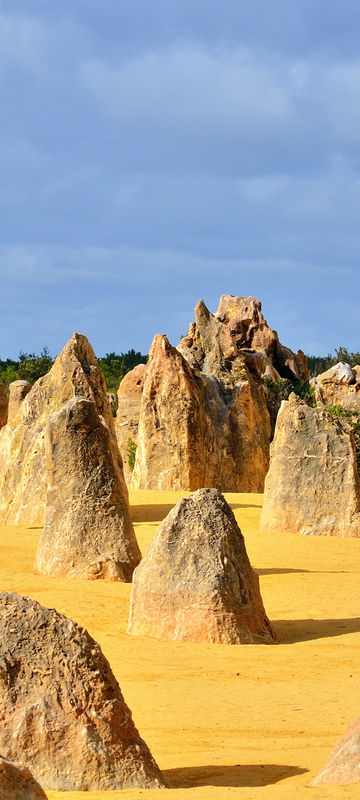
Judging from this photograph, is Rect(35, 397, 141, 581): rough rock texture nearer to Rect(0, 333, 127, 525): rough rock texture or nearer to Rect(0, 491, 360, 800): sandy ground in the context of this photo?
Rect(0, 491, 360, 800): sandy ground

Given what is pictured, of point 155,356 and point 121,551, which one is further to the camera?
point 155,356

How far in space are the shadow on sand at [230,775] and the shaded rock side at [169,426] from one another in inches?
693

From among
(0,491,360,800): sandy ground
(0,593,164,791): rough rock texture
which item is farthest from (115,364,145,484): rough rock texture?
(0,593,164,791): rough rock texture

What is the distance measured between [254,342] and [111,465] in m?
22.0

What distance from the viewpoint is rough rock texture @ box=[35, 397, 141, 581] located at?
12.1 meters

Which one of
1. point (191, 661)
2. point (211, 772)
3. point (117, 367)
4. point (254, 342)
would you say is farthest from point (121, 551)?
point (117, 367)

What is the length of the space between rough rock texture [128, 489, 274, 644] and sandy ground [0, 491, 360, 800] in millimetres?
211

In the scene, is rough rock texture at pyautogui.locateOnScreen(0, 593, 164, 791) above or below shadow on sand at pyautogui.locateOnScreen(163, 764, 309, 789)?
above

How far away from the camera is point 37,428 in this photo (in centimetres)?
1856

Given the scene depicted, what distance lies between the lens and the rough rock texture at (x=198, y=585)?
8977 mm

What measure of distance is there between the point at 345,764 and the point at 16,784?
1.32 metres

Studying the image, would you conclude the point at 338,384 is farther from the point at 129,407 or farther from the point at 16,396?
the point at 16,396

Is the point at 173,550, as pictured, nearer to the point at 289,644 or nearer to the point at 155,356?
the point at 289,644

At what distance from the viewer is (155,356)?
23.7 metres
